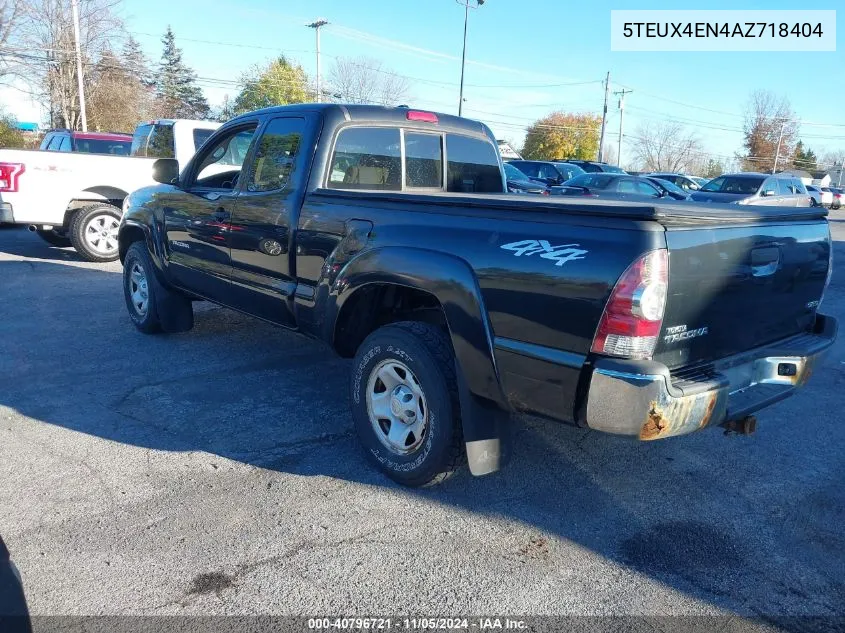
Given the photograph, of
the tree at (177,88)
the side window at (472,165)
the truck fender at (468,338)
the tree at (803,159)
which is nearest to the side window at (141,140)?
the side window at (472,165)

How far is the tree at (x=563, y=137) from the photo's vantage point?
60875 millimetres

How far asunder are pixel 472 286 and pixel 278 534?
1.43 metres

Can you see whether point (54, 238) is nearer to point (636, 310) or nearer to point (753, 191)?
point (636, 310)

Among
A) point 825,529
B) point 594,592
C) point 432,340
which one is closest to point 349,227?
point 432,340

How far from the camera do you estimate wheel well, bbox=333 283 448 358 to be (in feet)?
12.2

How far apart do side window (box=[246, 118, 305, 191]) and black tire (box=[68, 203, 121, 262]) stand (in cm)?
655

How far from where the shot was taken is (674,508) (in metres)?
3.37

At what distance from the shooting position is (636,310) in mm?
2500

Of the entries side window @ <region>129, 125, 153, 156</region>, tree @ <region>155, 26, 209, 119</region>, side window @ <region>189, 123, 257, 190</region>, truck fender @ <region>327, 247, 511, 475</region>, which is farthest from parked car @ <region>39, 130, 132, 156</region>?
tree @ <region>155, 26, 209, 119</region>

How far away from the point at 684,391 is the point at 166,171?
14.7 ft

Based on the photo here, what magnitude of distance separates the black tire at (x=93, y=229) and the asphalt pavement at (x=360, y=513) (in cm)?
544

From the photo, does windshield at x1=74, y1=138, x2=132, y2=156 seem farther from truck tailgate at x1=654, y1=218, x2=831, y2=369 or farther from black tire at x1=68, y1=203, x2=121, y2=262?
truck tailgate at x1=654, y1=218, x2=831, y2=369

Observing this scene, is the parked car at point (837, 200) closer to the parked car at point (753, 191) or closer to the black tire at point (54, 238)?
the parked car at point (753, 191)

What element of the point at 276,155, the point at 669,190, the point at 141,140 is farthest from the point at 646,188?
the point at 276,155
